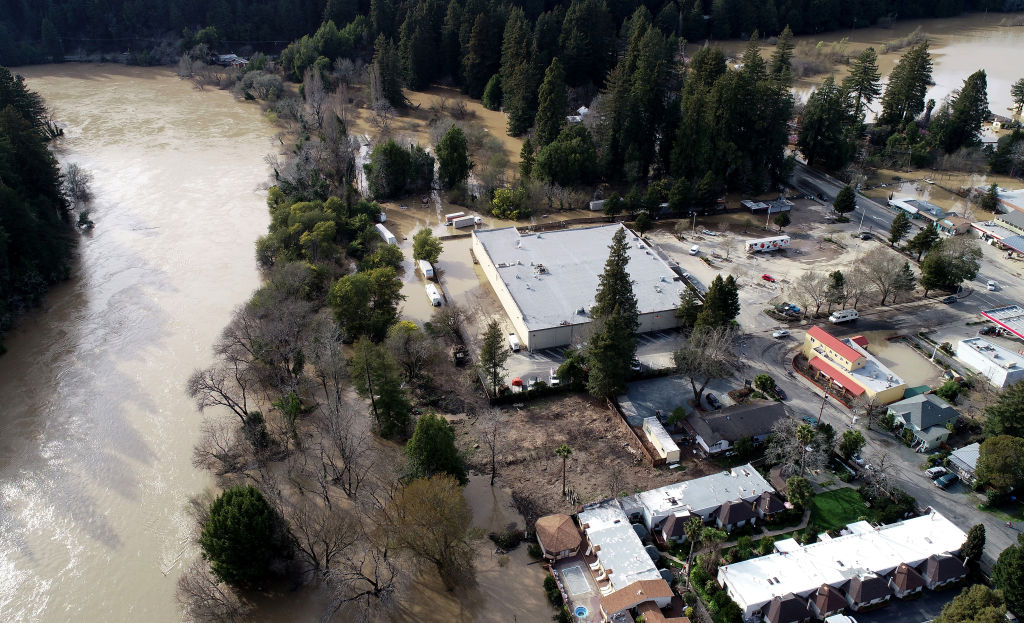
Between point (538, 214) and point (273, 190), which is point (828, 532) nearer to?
point (538, 214)

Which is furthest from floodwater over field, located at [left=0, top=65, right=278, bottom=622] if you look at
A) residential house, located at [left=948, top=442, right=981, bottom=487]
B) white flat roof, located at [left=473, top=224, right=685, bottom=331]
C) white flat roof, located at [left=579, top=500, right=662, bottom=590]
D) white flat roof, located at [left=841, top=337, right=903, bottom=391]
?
residential house, located at [left=948, top=442, right=981, bottom=487]

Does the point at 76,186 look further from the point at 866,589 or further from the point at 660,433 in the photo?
the point at 866,589

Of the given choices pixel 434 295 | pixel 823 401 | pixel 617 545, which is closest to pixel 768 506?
pixel 617 545

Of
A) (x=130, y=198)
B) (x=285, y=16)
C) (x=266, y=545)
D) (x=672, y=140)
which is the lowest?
(x=266, y=545)

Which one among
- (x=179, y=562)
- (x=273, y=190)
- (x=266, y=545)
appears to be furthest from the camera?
(x=273, y=190)

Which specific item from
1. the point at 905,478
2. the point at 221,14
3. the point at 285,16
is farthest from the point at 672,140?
the point at 221,14

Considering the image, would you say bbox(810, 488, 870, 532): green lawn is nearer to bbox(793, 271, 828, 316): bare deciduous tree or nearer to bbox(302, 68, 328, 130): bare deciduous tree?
bbox(793, 271, 828, 316): bare deciduous tree

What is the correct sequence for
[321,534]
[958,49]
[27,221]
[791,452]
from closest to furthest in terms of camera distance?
[321,534]
[791,452]
[27,221]
[958,49]

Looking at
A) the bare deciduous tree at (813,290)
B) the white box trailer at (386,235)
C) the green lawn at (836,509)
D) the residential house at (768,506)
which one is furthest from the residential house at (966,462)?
the white box trailer at (386,235)
